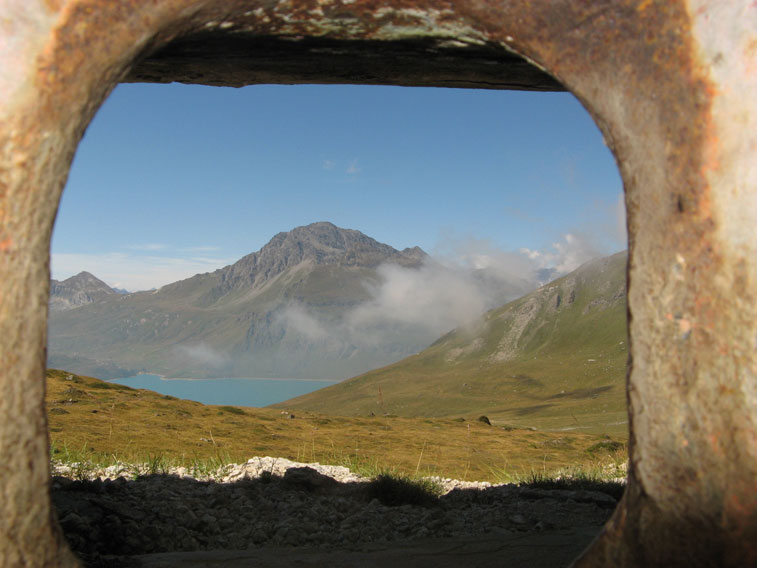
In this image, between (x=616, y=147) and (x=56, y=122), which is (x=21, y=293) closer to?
(x=56, y=122)

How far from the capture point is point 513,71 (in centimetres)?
654

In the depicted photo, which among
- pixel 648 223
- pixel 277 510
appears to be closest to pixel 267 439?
pixel 277 510

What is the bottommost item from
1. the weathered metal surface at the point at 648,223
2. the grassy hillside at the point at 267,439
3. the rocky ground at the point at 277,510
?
the grassy hillside at the point at 267,439

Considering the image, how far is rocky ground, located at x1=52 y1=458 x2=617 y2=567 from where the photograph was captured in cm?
663

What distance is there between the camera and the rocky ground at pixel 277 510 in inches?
261

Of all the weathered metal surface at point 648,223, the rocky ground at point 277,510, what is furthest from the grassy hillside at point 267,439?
the weathered metal surface at point 648,223

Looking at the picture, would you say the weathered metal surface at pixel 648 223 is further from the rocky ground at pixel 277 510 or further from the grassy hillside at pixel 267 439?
the grassy hillside at pixel 267 439

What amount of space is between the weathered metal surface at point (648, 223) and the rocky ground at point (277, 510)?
10.2 feet

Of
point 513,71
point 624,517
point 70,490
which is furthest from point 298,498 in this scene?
point 513,71

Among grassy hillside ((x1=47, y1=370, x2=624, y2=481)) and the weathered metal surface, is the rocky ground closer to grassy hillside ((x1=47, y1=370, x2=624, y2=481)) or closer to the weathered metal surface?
grassy hillside ((x1=47, y1=370, x2=624, y2=481))

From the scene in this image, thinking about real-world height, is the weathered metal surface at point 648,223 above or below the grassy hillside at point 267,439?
above

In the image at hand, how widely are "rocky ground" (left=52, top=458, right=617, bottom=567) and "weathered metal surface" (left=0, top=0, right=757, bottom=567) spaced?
310 centimetres

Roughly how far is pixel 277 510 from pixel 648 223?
7042mm

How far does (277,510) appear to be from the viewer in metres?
8.60
